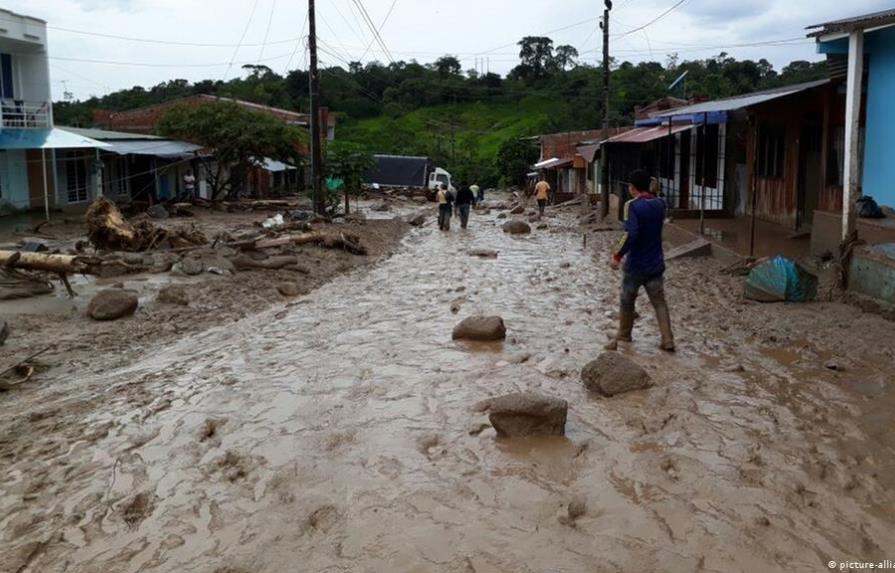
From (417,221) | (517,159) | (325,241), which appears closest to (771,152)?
(325,241)

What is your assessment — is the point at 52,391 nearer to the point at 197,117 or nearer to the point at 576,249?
the point at 576,249

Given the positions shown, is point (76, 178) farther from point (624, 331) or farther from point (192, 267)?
point (624, 331)

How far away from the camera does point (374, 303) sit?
39.3ft

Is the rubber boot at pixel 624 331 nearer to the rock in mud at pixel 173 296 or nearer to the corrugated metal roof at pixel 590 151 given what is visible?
the rock in mud at pixel 173 296

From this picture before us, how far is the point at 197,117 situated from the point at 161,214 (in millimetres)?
6207

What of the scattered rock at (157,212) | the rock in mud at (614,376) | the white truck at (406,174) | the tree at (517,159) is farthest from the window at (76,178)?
the tree at (517,159)

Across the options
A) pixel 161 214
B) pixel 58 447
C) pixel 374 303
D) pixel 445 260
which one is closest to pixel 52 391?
pixel 58 447

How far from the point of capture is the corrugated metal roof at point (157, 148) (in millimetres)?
26844

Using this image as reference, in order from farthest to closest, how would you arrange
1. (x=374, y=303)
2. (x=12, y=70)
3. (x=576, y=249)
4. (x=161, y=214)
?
1. (x=161, y=214)
2. (x=12, y=70)
3. (x=576, y=249)
4. (x=374, y=303)

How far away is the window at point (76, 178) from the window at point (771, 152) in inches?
826

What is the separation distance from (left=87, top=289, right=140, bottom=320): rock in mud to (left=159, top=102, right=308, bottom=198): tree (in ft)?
66.7

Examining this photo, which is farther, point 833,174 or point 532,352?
point 833,174

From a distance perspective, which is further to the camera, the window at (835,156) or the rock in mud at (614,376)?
the window at (835,156)

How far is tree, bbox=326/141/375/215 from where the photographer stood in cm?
2586
